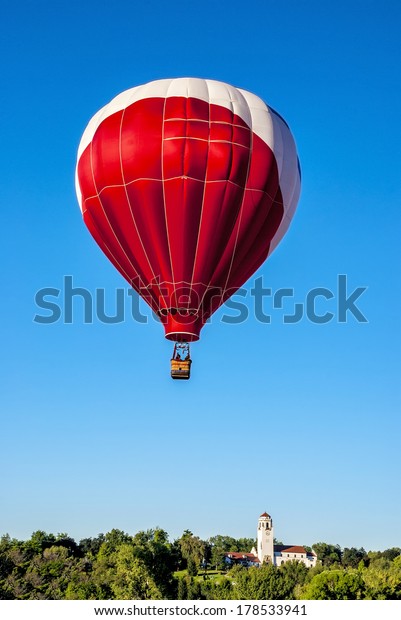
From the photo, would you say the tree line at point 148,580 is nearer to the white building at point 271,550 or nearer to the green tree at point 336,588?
the green tree at point 336,588

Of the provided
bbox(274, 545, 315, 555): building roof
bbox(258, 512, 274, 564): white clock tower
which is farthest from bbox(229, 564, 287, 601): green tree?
bbox(274, 545, 315, 555): building roof

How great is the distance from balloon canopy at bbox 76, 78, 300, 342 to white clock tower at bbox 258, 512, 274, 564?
81.1 meters

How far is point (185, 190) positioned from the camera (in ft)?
67.2

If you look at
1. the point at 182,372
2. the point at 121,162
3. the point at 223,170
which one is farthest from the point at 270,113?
the point at 182,372

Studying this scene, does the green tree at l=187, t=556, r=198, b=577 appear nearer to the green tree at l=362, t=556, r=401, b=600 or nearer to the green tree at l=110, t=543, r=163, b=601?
the green tree at l=110, t=543, r=163, b=601

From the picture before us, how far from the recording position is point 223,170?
20.6 metres

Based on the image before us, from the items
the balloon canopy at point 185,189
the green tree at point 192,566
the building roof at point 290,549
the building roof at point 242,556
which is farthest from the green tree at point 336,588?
the building roof at point 290,549

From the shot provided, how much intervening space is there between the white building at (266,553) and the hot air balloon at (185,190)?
7480 centimetres

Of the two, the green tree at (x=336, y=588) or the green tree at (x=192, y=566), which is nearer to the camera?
the green tree at (x=336, y=588)

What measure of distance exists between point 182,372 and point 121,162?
5330mm

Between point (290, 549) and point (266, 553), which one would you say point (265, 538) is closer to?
point (266, 553)

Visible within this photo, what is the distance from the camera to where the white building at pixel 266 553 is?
3824 inches

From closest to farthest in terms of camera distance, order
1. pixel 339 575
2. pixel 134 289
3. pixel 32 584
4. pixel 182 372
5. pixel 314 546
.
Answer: pixel 182 372
pixel 134 289
pixel 339 575
pixel 32 584
pixel 314 546

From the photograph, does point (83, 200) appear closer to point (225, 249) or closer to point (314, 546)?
point (225, 249)
